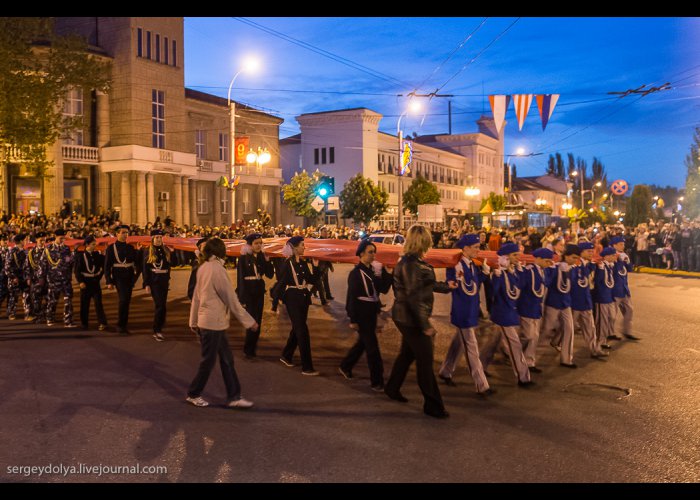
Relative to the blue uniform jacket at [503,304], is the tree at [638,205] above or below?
above

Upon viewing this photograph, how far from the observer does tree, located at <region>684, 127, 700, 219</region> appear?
4838 cm

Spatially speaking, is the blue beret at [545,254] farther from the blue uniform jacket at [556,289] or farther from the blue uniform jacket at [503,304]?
the blue uniform jacket at [503,304]

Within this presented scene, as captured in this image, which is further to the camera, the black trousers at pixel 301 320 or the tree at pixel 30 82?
the tree at pixel 30 82

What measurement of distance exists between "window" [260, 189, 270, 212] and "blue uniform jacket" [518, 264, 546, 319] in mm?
43583

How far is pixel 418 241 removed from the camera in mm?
6707

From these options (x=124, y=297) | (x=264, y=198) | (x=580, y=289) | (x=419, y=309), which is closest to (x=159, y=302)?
(x=124, y=297)

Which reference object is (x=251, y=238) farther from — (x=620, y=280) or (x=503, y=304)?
(x=620, y=280)

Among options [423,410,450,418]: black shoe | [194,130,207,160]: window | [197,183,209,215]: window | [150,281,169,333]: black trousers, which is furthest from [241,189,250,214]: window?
[423,410,450,418]: black shoe

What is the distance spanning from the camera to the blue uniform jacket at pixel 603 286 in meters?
10.2

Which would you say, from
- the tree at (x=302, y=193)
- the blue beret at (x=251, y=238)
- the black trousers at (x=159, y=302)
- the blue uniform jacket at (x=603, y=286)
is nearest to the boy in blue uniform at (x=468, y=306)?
the blue uniform jacket at (x=603, y=286)

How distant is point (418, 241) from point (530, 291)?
229cm

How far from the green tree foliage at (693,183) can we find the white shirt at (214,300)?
47529 millimetres

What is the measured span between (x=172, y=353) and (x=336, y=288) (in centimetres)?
1011
